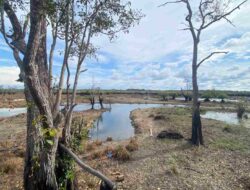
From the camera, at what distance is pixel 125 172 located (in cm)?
1020

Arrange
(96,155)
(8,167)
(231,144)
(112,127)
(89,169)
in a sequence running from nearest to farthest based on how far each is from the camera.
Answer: (89,169) → (8,167) → (96,155) → (231,144) → (112,127)

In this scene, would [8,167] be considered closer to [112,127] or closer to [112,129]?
[112,129]

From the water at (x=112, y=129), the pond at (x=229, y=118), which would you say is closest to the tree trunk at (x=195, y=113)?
the water at (x=112, y=129)

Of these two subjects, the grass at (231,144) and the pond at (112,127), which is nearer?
the grass at (231,144)

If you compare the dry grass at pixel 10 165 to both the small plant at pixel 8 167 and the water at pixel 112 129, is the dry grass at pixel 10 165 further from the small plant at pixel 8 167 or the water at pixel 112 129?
the water at pixel 112 129

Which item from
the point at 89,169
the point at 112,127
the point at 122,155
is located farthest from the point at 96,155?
the point at 112,127

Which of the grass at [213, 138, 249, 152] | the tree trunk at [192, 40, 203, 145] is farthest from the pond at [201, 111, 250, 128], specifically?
the tree trunk at [192, 40, 203, 145]

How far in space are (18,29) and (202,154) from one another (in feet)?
31.7

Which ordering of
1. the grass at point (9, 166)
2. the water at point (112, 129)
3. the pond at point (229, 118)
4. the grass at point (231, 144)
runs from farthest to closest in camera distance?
the pond at point (229, 118)
the water at point (112, 129)
the grass at point (231, 144)
the grass at point (9, 166)

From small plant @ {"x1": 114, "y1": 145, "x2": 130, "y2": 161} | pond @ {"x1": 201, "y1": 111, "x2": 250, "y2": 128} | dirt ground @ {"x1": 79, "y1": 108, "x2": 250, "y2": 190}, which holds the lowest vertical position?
pond @ {"x1": 201, "y1": 111, "x2": 250, "y2": 128}

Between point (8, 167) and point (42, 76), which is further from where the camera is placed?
point (8, 167)

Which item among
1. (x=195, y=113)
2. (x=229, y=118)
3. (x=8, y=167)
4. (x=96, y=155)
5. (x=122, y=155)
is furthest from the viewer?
(x=229, y=118)

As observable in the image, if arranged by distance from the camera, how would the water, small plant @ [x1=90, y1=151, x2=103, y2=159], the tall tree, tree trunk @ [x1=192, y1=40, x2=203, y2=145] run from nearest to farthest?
the tall tree → small plant @ [x1=90, y1=151, x2=103, y2=159] → tree trunk @ [x1=192, y1=40, x2=203, y2=145] → the water

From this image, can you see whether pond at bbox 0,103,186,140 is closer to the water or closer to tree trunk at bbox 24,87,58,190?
the water
